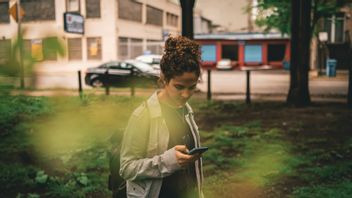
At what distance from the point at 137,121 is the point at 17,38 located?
975 millimetres

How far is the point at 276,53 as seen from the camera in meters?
40.1

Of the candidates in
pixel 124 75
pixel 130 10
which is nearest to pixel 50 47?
pixel 124 75

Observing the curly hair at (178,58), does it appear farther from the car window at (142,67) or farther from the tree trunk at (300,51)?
the car window at (142,67)

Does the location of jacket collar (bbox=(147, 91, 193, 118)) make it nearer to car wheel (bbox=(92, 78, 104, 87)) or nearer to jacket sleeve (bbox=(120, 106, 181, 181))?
jacket sleeve (bbox=(120, 106, 181, 181))

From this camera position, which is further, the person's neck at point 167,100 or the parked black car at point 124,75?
the parked black car at point 124,75

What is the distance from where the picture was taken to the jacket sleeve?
1989mm

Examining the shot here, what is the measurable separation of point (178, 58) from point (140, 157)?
0.56 m

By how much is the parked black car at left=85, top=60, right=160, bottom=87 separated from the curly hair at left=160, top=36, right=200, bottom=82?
586 inches

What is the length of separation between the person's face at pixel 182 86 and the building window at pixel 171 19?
49.7 m

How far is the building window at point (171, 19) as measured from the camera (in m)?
51.0

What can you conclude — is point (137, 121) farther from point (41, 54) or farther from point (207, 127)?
point (207, 127)

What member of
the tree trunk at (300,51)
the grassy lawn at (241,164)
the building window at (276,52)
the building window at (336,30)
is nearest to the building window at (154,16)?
the building window at (276,52)

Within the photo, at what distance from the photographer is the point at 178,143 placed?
213 centimetres

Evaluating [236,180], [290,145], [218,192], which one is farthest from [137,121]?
[290,145]
